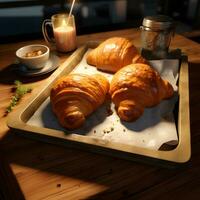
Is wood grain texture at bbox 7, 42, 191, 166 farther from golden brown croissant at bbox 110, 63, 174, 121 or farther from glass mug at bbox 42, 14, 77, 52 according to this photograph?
glass mug at bbox 42, 14, 77, 52

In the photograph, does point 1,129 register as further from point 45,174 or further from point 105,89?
point 105,89

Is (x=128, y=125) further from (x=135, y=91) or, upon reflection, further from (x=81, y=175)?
(x=81, y=175)

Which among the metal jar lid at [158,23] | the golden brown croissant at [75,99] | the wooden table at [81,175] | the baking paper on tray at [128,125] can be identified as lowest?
the wooden table at [81,175]

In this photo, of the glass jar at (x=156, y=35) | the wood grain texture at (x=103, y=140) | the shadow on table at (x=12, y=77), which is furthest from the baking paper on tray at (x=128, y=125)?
the glass jar at (x=156, y=35)

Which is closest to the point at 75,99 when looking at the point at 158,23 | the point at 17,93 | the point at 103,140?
the point at 103,140

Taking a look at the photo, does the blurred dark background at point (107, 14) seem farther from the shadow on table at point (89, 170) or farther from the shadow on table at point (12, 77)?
the shadow on table at point (89, 170)

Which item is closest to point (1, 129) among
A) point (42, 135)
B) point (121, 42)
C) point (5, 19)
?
point (42, 135)

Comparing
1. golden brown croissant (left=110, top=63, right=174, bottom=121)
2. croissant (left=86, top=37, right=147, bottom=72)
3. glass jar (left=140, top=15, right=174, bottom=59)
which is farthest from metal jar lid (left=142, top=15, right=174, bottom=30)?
golden brown croissant (left=110, top=63, right=174, bottom=121)
